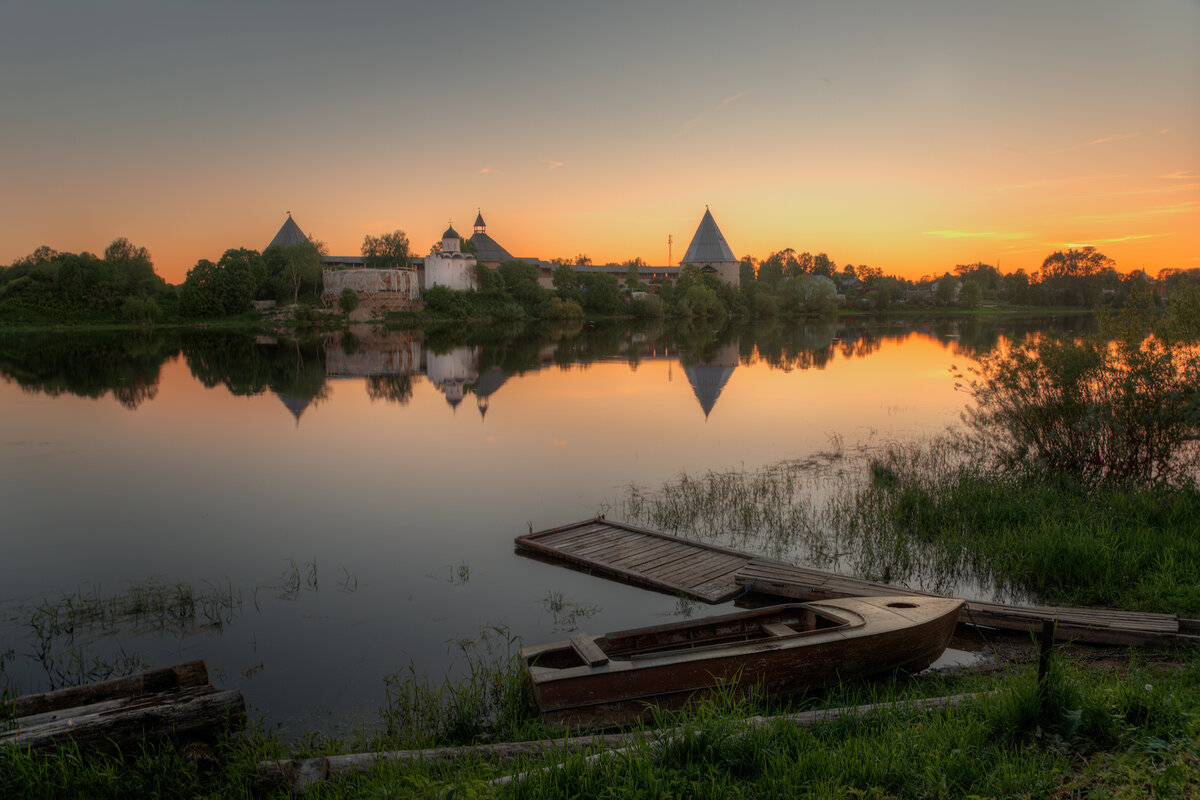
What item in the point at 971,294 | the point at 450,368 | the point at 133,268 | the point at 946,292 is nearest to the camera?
the point at 450,368

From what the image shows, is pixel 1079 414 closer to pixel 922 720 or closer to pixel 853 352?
pixel 922 720

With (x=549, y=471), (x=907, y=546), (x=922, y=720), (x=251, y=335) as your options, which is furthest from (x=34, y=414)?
(x=251, y=335)

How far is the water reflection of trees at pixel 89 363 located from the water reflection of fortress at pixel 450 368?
276 inches

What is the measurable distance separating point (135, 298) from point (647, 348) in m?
46.5

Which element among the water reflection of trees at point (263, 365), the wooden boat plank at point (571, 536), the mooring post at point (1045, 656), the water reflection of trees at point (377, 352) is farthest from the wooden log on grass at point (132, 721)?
the water reflection of trees at point (377, 352)

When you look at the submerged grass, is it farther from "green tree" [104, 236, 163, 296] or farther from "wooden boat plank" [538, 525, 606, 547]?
"green tree" [104, 236, 163, 296]

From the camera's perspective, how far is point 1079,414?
11.5m

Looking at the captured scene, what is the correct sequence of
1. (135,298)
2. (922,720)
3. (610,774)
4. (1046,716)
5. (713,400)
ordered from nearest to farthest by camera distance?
(610,774)
(1046,716)
(922,720)
(713,400)
(135,298)

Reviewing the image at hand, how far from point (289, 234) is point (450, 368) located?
2324 inches

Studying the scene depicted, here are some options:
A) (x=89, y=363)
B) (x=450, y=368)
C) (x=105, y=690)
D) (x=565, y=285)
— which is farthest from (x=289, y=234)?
(x=105, y=690)

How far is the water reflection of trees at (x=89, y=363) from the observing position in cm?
2683

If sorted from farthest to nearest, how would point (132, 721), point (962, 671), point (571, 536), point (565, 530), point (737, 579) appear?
point (565, 530) → point (571, 536) → point (737, 579) → point (962, 671) → point (132, 721)

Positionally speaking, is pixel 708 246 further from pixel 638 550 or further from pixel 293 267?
pixel 638 550

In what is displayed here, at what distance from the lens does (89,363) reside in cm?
3547
